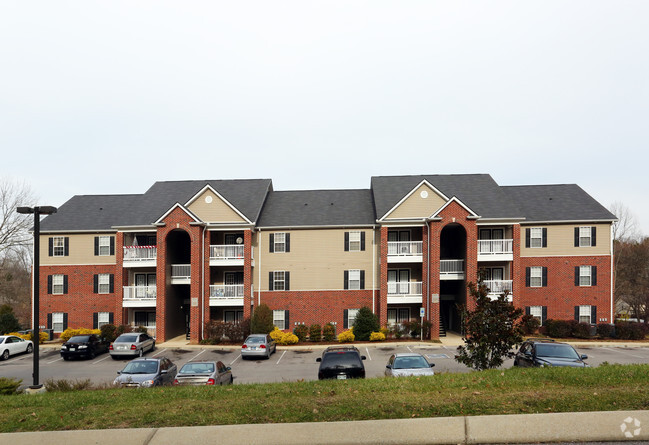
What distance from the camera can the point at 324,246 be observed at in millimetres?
35000

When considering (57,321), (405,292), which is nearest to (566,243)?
(405,292)

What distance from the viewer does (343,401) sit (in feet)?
31.7

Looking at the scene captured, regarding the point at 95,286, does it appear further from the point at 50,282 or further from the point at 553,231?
the point at 553,231

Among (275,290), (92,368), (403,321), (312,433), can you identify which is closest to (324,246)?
(275,290)

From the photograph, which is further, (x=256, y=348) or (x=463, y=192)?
(x=463, y=192)

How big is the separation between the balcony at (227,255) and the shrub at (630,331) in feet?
89.9

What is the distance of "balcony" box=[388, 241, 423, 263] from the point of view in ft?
109

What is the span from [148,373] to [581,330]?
1153 inches

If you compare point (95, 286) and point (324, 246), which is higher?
point (324, 246)

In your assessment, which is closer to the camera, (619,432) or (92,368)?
(619,432)

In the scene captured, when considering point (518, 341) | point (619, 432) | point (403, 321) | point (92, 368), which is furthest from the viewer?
point (403, 321)

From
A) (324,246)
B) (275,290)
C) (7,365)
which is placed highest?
(324,246)

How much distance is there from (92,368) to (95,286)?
40.8ft

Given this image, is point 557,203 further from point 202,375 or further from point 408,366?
point 202,375
